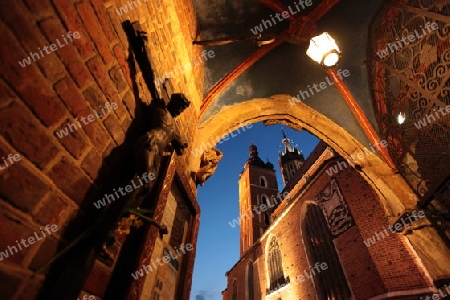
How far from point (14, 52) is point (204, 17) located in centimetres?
307

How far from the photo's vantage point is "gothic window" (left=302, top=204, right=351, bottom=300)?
10.7 metres

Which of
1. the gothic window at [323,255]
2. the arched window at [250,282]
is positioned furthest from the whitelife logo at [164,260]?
the arched window at [250,282]

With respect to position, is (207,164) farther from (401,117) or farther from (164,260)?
(401,117)

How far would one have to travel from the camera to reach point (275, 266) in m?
15.7

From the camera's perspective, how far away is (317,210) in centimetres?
1366

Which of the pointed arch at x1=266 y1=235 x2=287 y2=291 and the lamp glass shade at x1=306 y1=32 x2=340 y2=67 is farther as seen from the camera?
the pointed arch at x1=266 y1=235 x2=287 y2=291

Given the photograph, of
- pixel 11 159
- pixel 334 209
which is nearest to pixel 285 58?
pixel 11 159

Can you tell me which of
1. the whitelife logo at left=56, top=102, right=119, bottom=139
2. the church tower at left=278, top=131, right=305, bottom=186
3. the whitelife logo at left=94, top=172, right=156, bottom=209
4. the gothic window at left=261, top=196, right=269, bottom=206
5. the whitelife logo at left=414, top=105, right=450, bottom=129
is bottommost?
the whitelife logo at left=94, top=172, right=156, bottom=209

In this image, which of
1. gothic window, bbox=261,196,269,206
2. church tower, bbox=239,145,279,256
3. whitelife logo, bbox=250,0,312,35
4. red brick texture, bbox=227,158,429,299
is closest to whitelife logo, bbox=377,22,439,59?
whitelife logo, bbox=250,0,312,35

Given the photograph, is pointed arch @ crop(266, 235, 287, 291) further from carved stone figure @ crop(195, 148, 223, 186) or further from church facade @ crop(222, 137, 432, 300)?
carved stone figure @ crop(195, 148, 223, 186)

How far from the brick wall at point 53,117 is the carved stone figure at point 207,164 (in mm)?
1531

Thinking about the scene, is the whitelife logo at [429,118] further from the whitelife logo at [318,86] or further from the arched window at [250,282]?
the arched window at [250,282]

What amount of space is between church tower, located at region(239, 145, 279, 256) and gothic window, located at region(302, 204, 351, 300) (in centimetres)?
1079

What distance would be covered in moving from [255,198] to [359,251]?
61.0 ft
